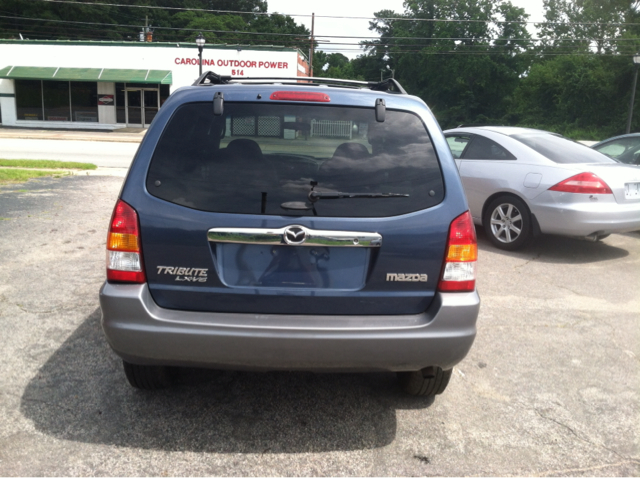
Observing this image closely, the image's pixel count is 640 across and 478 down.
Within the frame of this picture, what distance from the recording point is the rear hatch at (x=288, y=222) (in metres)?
2.88

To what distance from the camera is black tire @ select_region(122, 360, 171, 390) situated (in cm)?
338

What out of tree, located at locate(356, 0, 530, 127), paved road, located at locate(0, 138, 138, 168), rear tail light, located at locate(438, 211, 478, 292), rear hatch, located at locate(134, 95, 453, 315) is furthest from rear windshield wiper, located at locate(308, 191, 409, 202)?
tree, located at locate(356, 0, 530, 127)

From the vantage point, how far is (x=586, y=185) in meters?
7.00

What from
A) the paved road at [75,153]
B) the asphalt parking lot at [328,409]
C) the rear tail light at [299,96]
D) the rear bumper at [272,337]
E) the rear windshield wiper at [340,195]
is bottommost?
the paved road at [75,153]

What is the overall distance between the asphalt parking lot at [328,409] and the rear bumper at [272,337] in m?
0.47

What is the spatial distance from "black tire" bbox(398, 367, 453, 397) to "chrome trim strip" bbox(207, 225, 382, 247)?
101 cm

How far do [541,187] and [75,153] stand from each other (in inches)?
711

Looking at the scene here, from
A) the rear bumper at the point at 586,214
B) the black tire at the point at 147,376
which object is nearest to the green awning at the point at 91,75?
the rear bumper at the point at 586,214

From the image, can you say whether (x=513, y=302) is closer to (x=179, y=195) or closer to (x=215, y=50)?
(x=179, y=195)

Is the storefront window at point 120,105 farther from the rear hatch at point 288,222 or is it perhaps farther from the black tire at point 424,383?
the black tire at point 424,383

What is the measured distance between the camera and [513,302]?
5637mm

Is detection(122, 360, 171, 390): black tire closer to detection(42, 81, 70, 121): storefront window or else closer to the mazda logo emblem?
the mazda logo emblem

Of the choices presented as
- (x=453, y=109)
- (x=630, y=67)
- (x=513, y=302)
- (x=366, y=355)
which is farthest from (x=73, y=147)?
(x=453, y=109)

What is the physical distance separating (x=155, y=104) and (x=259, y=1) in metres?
68.1
